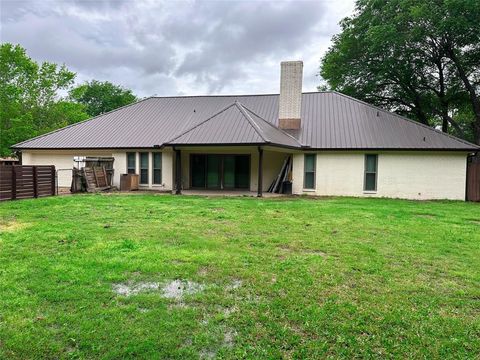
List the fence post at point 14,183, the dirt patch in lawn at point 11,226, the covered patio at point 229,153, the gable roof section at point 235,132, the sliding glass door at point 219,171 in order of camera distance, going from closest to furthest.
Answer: the dirt patch in lawn at point 11,226
the fence post at point 14,183
the gable roof section at point 235,132
the covered patio at point 229,153
the sliding glass door at point 219,171

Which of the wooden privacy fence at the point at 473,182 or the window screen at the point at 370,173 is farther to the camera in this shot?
the window screen at the point at 370,173

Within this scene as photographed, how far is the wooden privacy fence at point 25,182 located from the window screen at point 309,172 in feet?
34.9

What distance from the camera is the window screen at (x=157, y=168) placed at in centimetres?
1722

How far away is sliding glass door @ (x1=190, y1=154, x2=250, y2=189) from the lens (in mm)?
17219

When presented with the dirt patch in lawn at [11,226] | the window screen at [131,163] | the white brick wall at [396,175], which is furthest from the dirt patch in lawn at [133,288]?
the window screen at [131,163]

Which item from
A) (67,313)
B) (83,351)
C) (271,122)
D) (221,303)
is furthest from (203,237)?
(271,122)

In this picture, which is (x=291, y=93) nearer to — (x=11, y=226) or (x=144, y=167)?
(x=144, y=167)

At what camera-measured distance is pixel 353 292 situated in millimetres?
3977

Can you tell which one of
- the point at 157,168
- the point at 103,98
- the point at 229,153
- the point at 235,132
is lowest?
the point at 157,168

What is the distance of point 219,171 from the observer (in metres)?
17.5

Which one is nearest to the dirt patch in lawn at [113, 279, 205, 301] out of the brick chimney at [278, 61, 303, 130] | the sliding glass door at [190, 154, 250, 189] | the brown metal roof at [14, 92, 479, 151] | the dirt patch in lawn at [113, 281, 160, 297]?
the dirt patch in lawn at [113, 281, 160, 297]

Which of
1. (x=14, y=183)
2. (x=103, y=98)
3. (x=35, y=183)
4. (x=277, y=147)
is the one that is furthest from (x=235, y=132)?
(x=103, y=98)

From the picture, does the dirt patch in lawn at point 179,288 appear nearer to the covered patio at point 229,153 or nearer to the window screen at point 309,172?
the covered patio at point 229,153

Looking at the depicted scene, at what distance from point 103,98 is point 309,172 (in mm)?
44247
